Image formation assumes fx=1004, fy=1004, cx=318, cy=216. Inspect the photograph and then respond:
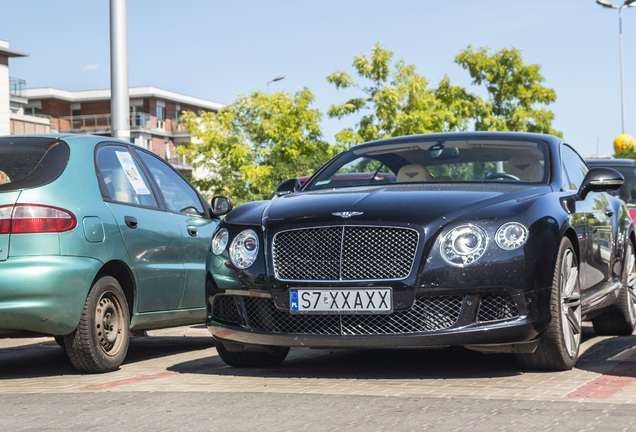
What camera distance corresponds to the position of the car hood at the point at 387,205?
5668 mm

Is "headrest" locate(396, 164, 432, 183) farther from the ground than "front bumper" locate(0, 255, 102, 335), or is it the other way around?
"headrest" locate(396, 164, 432, 183)

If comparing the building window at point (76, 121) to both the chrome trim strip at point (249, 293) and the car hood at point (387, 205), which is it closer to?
the car hood at point (387, 205)

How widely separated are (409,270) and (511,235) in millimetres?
603

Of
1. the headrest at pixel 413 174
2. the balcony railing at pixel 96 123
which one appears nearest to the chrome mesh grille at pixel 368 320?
the headrest at pixel 413 174

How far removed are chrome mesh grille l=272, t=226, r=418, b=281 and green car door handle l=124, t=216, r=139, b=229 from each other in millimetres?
1471

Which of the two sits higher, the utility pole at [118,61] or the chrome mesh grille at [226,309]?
the utility pole at [118,61]

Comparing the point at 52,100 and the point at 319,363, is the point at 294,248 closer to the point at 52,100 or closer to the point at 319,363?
the point at 319,363

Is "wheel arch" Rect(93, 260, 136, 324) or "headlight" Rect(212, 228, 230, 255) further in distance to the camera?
"wheel arch" Rect(93, 260, 136, 324)

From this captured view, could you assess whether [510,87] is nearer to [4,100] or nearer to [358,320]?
[4,100]

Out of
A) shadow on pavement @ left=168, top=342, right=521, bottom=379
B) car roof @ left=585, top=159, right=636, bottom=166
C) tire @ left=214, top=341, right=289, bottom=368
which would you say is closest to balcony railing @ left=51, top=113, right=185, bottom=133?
car roof @ left=585, top=159, right=636, bottom=166

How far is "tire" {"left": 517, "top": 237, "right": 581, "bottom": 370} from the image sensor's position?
18.7 feet

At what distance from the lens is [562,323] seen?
580cm

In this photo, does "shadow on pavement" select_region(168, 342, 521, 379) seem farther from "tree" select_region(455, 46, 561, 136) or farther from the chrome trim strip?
"tree" select_region(455, 46, 561, 136)

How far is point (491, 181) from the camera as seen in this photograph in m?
6.58
